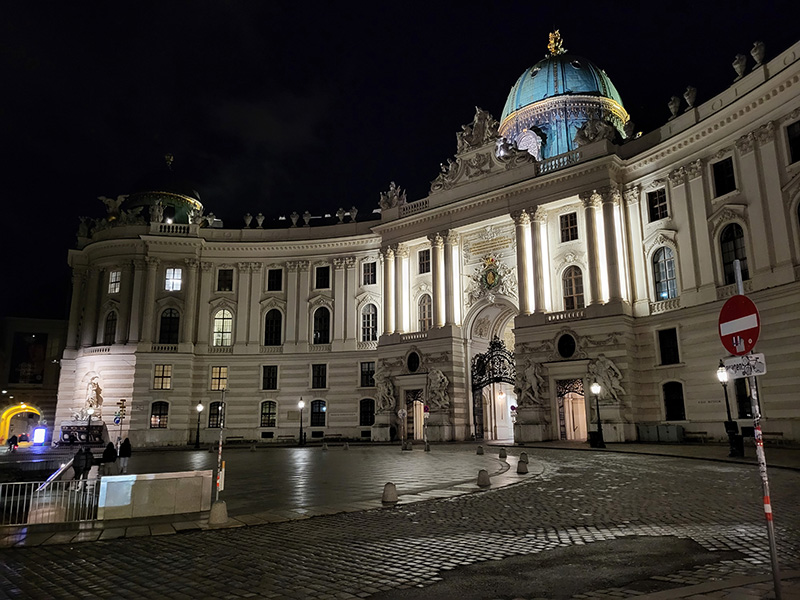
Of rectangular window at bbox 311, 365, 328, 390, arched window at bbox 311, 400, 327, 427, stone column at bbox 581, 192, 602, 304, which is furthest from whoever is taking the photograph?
rectangular window at bbox 311, 365, 328, 390

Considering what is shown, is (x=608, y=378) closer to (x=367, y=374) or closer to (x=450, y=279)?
(x=450, y=279)

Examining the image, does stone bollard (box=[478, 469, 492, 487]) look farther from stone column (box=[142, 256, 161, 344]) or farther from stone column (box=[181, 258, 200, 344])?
stone column (box=[142, 256, 161, 344])

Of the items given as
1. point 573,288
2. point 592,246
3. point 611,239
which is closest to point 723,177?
point 611,239

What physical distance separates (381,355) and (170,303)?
752 inches

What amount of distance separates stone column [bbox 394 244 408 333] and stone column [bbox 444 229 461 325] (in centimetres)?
430

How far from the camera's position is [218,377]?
51.9 m

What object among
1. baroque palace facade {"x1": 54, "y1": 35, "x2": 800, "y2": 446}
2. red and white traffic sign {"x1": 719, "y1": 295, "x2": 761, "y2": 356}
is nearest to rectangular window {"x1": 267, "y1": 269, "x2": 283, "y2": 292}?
baroque palace facade {"x1": 54, "y1": 35, "x2": 800, "y2": 446}

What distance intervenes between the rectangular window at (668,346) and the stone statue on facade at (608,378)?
2841 mm

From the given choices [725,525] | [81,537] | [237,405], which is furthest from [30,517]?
[237,405]

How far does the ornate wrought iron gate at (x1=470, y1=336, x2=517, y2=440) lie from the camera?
43.6 metres

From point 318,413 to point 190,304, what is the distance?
47.4 feet

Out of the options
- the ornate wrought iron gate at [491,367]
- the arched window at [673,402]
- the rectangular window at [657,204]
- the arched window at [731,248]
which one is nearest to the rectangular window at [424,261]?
the ornate wrought iron gate at [491,367]

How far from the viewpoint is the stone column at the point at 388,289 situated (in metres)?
48.9

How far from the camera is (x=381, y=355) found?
4812cm
